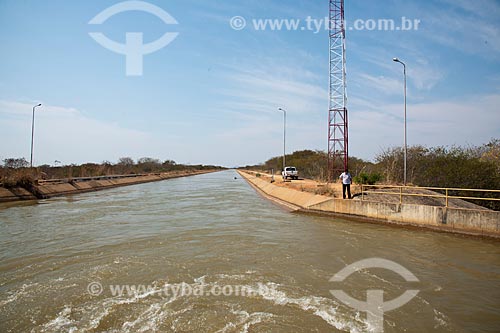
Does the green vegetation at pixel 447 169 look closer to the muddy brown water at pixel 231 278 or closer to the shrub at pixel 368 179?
the shrub at pixel 368 179

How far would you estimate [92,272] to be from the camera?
784 cm

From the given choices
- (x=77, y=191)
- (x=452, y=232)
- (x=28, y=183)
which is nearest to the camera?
(x=452, y=232)

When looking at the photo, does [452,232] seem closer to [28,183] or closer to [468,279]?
[468,279]

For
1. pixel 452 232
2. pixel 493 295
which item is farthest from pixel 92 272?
pixel 452 232

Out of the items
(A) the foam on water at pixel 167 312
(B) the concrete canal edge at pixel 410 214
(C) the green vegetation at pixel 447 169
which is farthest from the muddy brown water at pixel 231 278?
(C) the green vegetation at pixel 447 169

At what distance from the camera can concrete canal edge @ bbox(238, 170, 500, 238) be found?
38.2 feet

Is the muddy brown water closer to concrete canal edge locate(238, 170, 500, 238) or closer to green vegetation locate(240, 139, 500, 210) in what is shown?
concrete canal edge locate(238, 170, 500, 238)

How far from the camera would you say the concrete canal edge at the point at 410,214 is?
38.2ft

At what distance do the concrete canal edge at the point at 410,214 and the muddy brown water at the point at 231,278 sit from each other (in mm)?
638

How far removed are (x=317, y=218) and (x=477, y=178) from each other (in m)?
11.0

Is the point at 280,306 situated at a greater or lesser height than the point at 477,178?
lesser

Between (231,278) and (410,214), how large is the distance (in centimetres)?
1069

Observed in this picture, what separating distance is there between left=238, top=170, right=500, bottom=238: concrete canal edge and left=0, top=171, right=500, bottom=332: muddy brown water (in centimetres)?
64

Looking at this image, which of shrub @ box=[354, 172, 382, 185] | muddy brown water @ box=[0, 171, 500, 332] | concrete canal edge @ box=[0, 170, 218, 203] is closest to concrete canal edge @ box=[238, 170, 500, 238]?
muddy brown water @ box=[0, 171, 500, 332]
